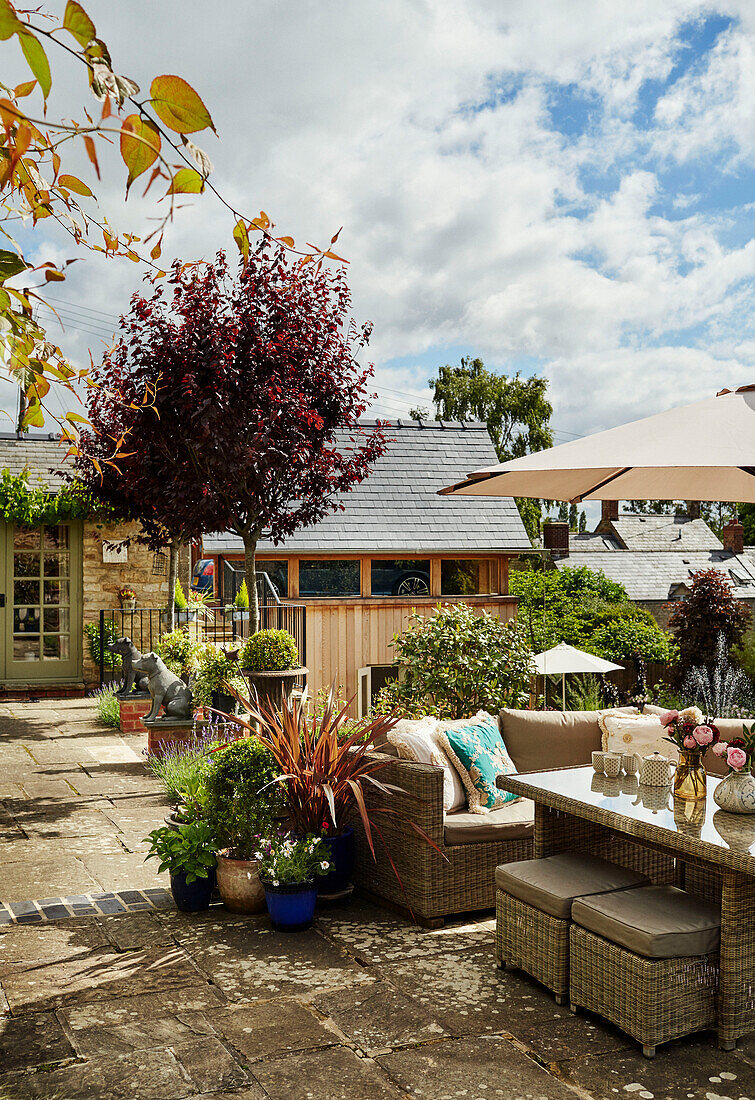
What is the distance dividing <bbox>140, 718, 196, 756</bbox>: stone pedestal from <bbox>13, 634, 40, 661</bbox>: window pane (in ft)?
14.5

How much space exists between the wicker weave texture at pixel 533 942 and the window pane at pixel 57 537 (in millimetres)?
9140

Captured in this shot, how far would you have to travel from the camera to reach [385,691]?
6.99 m

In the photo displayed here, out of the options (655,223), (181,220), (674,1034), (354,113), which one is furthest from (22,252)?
(655,223)

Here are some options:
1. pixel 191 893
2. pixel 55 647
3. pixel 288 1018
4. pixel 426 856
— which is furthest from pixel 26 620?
pixel 288 1018

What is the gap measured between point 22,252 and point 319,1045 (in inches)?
105

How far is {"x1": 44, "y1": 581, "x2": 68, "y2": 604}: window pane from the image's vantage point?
1158 centimetres

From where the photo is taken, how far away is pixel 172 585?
1067 centimetres

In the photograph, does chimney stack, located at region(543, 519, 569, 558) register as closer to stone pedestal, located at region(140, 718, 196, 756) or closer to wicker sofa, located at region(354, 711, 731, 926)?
stone pedestal, located at region(140, 718, 196, 756)

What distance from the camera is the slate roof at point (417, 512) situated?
13.7m

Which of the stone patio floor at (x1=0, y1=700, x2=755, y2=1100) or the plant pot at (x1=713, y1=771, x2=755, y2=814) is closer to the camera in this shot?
the stone patio floor at (x1=0, y1=700, x2=755, y2=1100)

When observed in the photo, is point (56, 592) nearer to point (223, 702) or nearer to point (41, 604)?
point (41, 604)

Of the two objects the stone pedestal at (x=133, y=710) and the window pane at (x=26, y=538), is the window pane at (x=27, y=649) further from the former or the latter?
the stone pedestal at (x=133, y=710)

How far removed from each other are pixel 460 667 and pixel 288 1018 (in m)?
3.84

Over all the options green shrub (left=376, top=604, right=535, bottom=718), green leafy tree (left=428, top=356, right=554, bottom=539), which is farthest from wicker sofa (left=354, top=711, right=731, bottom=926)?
green leafy tree (left=428, top=356, right=554, bottom=539)
